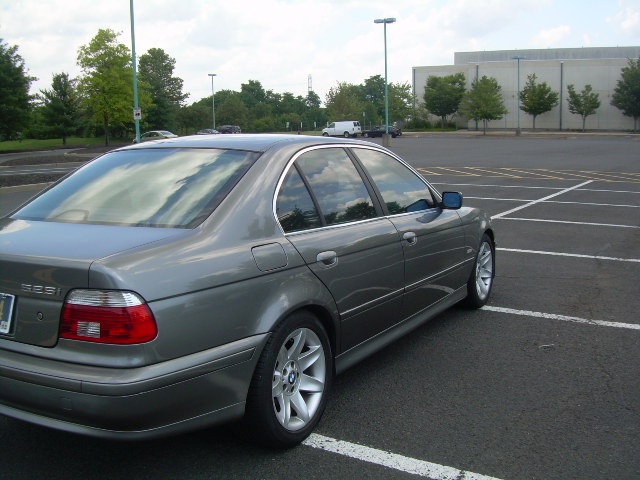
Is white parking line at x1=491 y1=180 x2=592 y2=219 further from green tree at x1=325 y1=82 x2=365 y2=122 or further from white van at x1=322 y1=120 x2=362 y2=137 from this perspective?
green tree at x1=325 y1=82 x2=365 y2=122

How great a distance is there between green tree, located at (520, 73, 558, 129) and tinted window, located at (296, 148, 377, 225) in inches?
3049

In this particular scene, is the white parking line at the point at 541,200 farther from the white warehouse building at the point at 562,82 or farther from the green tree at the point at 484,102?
the white warehouse building at the point at 562,82

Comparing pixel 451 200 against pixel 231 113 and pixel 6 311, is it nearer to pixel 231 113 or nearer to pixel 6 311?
pixel 6 311

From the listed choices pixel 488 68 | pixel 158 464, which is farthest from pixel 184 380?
pixel 488 68

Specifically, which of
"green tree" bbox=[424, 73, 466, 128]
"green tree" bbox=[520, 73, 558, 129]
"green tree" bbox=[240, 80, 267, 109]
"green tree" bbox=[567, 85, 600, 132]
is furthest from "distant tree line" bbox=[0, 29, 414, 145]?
"green tree" bbox=[240, 80, 267, 109]

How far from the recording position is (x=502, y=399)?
13.3 feet

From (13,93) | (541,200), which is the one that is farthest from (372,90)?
(541,200)

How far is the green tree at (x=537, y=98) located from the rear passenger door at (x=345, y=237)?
7749cm

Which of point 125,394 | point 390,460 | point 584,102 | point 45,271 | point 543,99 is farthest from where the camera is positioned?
point 543,99

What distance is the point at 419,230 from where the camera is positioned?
467 cm

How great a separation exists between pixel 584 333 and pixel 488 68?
84.5 m

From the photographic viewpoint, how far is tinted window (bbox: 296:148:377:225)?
3.92 m

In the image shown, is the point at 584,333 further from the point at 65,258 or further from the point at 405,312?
the point at 65,258

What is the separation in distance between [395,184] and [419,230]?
0.38m
